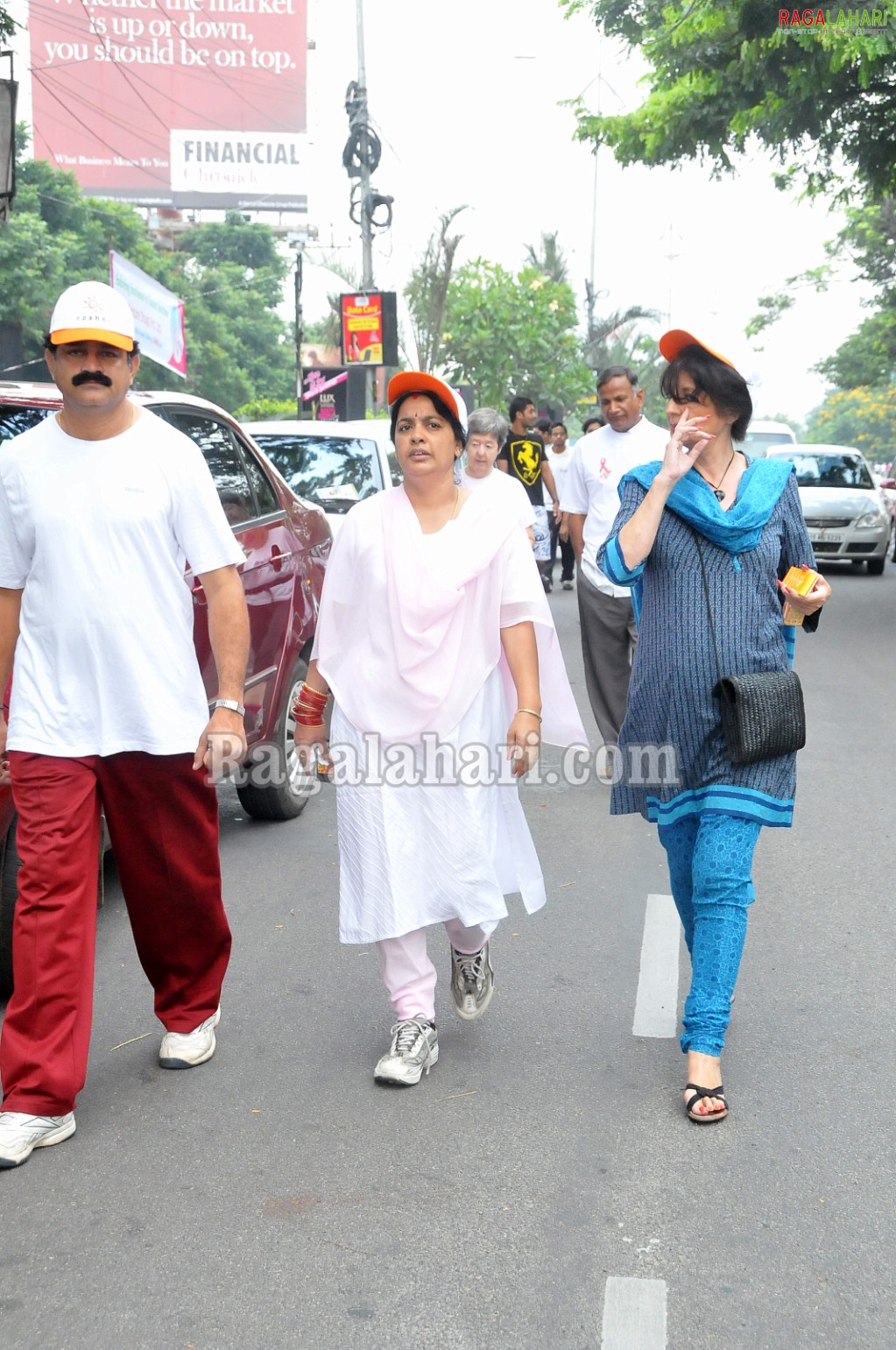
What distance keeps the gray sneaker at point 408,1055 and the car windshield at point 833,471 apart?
17.6m

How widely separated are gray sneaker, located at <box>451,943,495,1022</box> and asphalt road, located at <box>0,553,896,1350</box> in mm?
102

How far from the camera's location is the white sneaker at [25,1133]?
3559 mm

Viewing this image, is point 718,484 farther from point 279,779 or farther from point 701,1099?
point 279,779

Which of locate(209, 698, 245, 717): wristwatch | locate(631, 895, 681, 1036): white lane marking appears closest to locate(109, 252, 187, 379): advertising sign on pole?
locate(631, 895, 681, 1036): white lane marking

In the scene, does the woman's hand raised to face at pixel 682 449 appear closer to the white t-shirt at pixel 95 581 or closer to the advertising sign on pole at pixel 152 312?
the white t-shirt at pixel 95 581

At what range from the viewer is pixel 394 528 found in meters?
4.04

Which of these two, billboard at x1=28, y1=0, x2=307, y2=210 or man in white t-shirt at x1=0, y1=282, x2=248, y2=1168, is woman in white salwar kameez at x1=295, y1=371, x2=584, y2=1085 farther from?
billboard at x1=28, y1=0, x2=307, y2=210

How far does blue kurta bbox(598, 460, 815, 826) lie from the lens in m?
3.94

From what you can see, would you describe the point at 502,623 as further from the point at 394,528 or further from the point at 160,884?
the point at 160,884

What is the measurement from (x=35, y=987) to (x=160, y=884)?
0.49 metres

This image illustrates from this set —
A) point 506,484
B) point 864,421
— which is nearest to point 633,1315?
point 506,484

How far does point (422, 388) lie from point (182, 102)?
6718cm

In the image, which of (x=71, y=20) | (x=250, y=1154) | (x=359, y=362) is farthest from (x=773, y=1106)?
(x=71, y=20)

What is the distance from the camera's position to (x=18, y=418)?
203 inches
